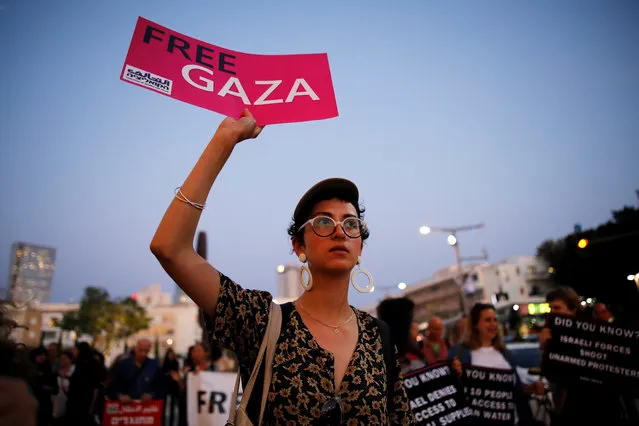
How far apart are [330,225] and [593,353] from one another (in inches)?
158

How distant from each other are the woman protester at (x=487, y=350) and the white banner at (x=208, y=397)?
440cm

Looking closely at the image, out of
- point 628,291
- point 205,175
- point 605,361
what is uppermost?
point 628,291

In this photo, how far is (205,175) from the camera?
1.84 metres

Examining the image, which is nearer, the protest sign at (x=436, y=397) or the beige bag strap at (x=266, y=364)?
the beige bag strap at (x=266, y=364)

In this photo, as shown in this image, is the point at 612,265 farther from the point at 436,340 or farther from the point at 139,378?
the point at 139,378

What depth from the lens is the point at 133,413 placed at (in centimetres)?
731

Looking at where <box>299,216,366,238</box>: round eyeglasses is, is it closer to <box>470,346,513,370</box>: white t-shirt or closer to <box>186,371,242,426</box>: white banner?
<box>470,346,513,370</box>: white t-shirt

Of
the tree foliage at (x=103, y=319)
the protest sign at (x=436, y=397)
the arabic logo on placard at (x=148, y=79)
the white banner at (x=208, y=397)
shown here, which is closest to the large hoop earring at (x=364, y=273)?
the arabic logo on placard at (x=148, y=79)

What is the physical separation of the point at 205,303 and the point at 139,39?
1.27 metres

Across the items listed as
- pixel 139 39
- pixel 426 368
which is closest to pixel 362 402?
pixel 139 39

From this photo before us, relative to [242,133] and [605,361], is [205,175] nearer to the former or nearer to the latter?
[242,133]

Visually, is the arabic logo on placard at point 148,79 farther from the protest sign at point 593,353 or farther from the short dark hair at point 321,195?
the protest sign at point 593,353

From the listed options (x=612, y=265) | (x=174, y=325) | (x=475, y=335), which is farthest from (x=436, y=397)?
(x=174, y=325)

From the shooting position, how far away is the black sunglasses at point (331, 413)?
6.00 ft
